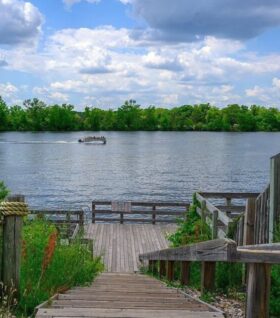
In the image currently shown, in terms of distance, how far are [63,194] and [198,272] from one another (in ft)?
130

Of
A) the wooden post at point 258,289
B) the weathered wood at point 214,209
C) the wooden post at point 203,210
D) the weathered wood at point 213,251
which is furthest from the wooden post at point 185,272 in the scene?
the wooden post at point 203,210

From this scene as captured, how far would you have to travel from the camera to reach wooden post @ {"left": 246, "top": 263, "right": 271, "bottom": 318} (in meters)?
3.37

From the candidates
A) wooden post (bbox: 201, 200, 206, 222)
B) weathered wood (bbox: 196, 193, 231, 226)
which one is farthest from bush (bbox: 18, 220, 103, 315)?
wooden post (bbox: 201, 200, 206, 222)

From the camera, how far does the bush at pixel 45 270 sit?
5.21 metres

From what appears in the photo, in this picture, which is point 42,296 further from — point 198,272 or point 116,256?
point 116,256

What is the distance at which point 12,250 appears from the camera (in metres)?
5.05

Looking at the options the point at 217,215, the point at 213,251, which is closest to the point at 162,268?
the point at 217,215

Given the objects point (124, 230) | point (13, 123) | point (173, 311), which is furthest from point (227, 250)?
point (13, 123)

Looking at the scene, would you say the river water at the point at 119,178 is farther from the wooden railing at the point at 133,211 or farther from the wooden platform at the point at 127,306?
the wooden platform at the point at 127,306

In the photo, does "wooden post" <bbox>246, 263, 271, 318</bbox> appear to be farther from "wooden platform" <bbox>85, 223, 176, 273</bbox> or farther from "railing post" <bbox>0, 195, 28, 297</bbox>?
"wooden platform" <bbox>85, 223, 176, 273</bbox>

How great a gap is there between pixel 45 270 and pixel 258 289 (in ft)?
10.5

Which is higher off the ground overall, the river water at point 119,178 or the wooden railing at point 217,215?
the wooden railing at point 217,215

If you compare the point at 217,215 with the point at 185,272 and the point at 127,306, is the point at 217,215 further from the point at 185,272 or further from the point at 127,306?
the point at 127,306

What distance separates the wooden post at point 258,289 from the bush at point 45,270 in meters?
2.15
